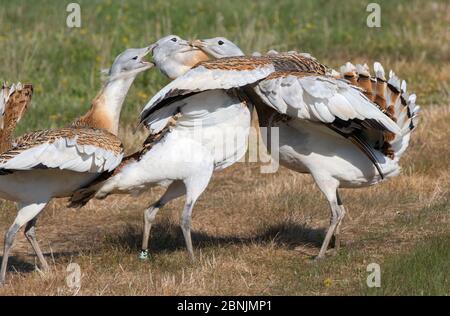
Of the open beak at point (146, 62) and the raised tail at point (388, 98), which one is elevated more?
the open beak at point (146, 62)

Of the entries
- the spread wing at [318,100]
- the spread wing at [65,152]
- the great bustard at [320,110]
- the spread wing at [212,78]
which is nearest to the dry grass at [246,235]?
the great bustard at [320,110]

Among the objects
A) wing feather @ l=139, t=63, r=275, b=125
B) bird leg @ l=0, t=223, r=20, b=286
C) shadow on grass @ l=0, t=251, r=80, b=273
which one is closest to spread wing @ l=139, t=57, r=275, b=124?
wing feather @ l=139, t=63, r=275, b=125

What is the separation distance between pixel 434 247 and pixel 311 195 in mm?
1850

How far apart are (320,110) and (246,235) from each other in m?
1.77

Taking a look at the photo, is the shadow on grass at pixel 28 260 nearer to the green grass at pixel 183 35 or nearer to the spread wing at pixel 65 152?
the spread wing at pixel 65 152

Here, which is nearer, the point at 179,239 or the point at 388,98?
the point at 388,98

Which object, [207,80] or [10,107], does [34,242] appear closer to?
[10,107]

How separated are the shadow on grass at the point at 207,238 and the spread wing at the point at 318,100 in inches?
54.2

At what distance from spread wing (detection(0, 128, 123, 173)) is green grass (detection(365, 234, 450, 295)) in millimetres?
1818

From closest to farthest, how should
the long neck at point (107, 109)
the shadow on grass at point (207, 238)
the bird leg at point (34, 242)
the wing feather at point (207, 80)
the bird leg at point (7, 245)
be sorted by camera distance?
the wing feather at point (207, 80) < the bird leg at point (7, 245) < the bird leg at point (34, 242) < the long neck at point (107, 109) < the shadow on grass at point (207, 238)

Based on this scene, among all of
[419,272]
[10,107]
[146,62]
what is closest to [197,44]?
[146,62]

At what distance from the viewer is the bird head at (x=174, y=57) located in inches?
281

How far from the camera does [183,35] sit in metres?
13.2

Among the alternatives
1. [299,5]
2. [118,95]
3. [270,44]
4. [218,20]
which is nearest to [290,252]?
[118,95]
